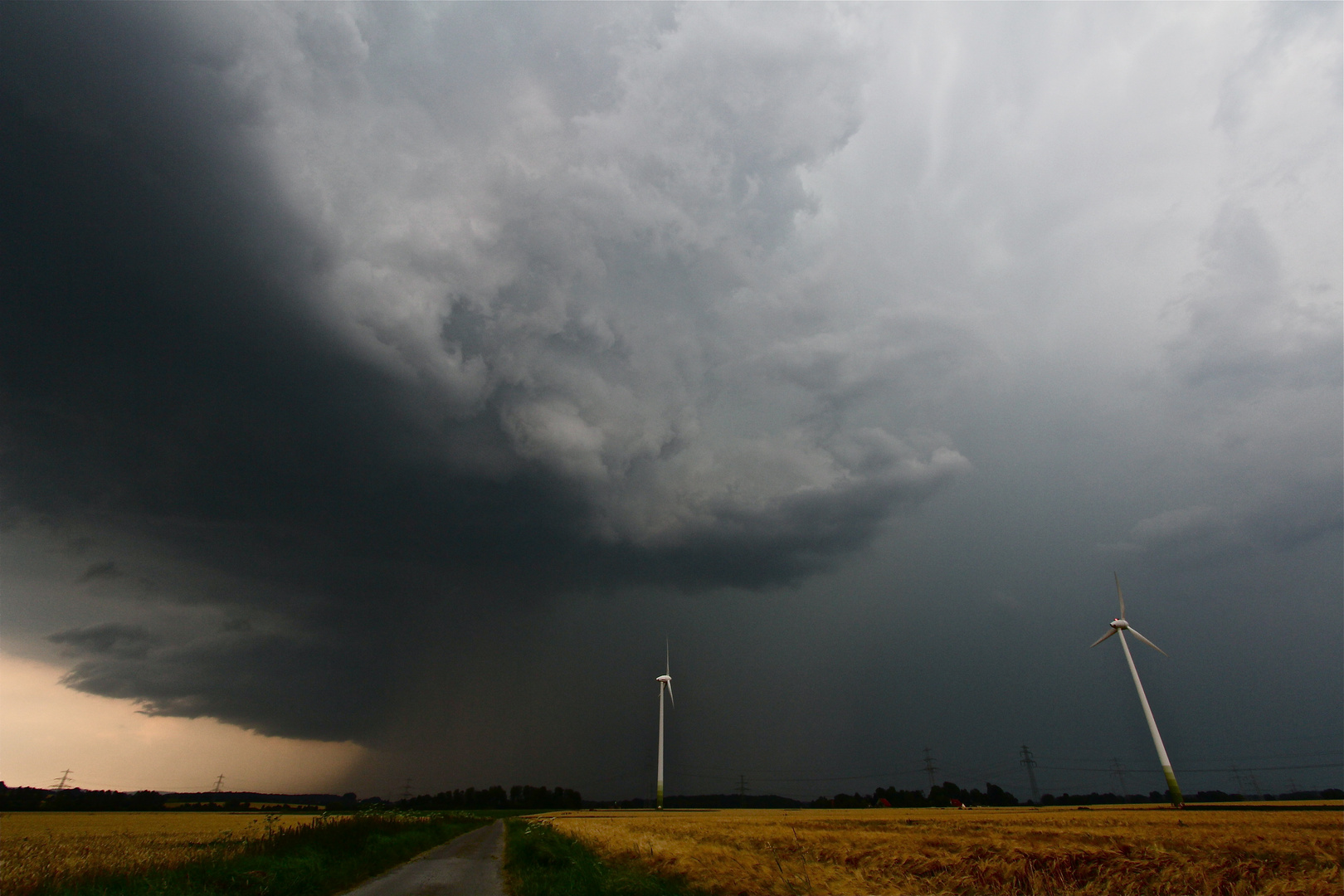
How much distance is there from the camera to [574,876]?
72.2 feet

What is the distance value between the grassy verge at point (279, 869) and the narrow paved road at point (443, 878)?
1.34 metres

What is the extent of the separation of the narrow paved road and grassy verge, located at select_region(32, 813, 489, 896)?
1.34 metres

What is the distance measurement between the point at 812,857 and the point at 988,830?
59.4 ft

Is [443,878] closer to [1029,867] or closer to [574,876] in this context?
[574,876]

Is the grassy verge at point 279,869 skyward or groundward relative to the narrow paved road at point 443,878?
skyward

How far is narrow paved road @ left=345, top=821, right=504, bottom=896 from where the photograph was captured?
73.4 ft

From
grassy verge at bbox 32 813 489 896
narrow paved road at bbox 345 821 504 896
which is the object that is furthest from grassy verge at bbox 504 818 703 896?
grassy verge at bbox 32 813 489 896

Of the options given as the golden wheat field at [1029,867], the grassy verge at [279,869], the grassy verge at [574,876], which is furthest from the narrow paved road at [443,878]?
the golden wheat field at [1029,867]

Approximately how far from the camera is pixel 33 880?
19172 mm

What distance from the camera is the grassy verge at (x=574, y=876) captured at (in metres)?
17.6

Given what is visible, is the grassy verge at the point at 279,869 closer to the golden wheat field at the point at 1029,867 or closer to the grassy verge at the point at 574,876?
the grassy verge at the point at 574,876

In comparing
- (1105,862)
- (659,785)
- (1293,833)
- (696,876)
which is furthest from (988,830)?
(659,785)

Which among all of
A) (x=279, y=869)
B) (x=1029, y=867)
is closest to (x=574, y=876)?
(x=279, y=869)

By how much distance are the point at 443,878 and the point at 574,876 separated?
30.8 ft
